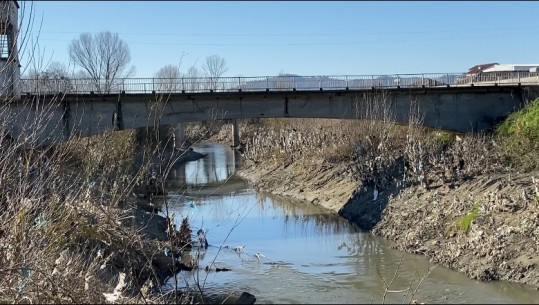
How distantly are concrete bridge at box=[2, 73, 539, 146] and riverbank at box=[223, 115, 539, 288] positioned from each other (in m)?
3.44

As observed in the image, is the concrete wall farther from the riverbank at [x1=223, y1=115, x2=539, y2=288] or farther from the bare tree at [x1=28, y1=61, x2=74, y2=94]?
the bare tree at [x1=28, y1=61, x2=74, y2=94]

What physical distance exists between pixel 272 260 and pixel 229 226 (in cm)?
615

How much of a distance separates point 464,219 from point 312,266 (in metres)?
4.60

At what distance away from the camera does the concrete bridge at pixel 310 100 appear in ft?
94.5

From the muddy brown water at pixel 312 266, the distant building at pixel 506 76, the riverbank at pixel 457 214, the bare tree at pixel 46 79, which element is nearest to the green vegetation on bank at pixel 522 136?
the riverbank at pixel 457 214

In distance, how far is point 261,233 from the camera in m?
22.5

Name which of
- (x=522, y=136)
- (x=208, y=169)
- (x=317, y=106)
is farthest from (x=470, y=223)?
(x=208, y=169)

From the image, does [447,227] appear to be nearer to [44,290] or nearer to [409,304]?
[409,304]

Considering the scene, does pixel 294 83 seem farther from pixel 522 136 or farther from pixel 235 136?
pixel 235 136

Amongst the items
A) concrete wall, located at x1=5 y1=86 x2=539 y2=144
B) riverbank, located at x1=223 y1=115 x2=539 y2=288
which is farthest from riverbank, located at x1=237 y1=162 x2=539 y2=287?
concrete wall, located at x1=5 y1=86 x2=539 y2=144

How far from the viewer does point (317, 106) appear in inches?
1234

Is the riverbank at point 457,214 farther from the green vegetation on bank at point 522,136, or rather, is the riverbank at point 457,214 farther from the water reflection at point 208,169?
the water reflection at point 208,169

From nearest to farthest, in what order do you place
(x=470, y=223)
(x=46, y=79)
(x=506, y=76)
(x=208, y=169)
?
(x=46, y=79)
(x=470, y=223)
(x=506, y=76)
(x=208, y=169)

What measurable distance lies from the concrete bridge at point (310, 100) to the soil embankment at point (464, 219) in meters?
4.72
